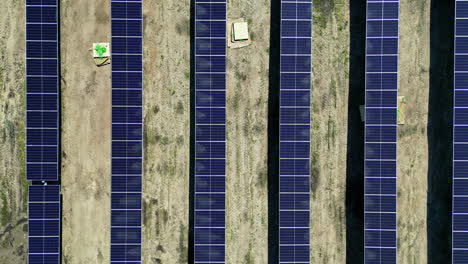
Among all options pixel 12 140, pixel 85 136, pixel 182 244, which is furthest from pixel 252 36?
pixel 12 140

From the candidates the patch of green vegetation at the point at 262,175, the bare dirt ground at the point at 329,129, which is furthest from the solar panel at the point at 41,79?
the bare dirt ground at the point at 329,129

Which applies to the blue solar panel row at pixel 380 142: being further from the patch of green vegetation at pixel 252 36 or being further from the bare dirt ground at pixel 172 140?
the patch of green vegetation at pixel 252 36

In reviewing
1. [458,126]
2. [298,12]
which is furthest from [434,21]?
[298,12]

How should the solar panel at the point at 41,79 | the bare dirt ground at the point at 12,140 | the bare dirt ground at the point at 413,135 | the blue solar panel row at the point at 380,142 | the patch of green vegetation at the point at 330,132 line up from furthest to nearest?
the patch of green vegetation at the point at 330,132
the bare dirt ground at the point at 12,140
the bare dirt ground at the point at 413,135
the solar panel at the point at 41,79
the blue solar panel row at the point at 380,142

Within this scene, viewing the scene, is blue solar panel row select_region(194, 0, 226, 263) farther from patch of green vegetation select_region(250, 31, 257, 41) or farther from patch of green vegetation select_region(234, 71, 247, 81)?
patch of green vegetation select_region(250, 31, 257, 41)

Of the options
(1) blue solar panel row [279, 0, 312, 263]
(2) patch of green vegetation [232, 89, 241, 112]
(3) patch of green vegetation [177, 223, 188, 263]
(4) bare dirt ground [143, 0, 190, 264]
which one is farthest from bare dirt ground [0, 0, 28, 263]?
(1) blue solar panel row [279, 0, 312, 263]

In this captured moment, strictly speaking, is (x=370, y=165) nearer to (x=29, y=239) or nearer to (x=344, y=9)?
(x=344, y=9)
